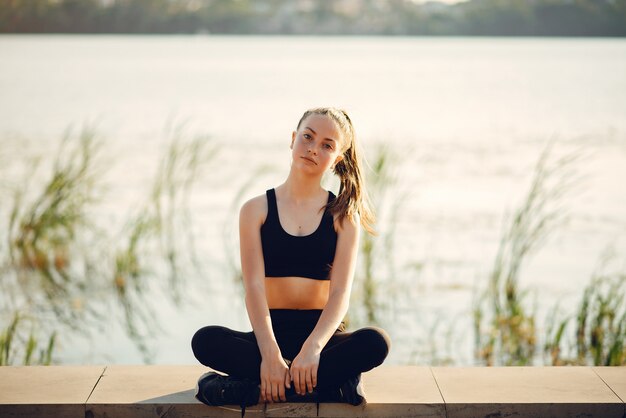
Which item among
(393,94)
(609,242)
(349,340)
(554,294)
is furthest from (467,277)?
(393,94)

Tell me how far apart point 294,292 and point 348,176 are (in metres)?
0.42

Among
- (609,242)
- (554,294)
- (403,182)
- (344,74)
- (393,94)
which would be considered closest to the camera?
(554,294)

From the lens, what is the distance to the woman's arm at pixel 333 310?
111 inches

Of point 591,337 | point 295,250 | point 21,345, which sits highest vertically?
point 295,250

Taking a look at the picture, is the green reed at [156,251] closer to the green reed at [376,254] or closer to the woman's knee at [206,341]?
the green reed at [376,254]

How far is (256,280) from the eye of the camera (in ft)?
9.71

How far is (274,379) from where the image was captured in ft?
9.20

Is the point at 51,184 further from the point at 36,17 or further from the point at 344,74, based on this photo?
the point at 344,74

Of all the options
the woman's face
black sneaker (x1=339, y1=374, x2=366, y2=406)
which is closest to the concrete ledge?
black sneaker (x1=339, y1=374, x2=366, y2=406)

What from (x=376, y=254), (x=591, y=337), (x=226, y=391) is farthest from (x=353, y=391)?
(x=376, y=254)

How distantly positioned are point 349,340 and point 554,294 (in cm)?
355

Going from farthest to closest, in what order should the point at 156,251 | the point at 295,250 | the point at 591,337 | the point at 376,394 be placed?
1. the point at 156,251
2. the point at 591,337
3. the point at 295,250
4. the point at 376,394

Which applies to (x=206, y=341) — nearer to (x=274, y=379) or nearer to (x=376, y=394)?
(x=274, y=379)

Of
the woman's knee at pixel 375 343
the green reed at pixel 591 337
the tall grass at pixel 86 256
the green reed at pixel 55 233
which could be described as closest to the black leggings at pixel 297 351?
the woman's knee at pixel 375 343
